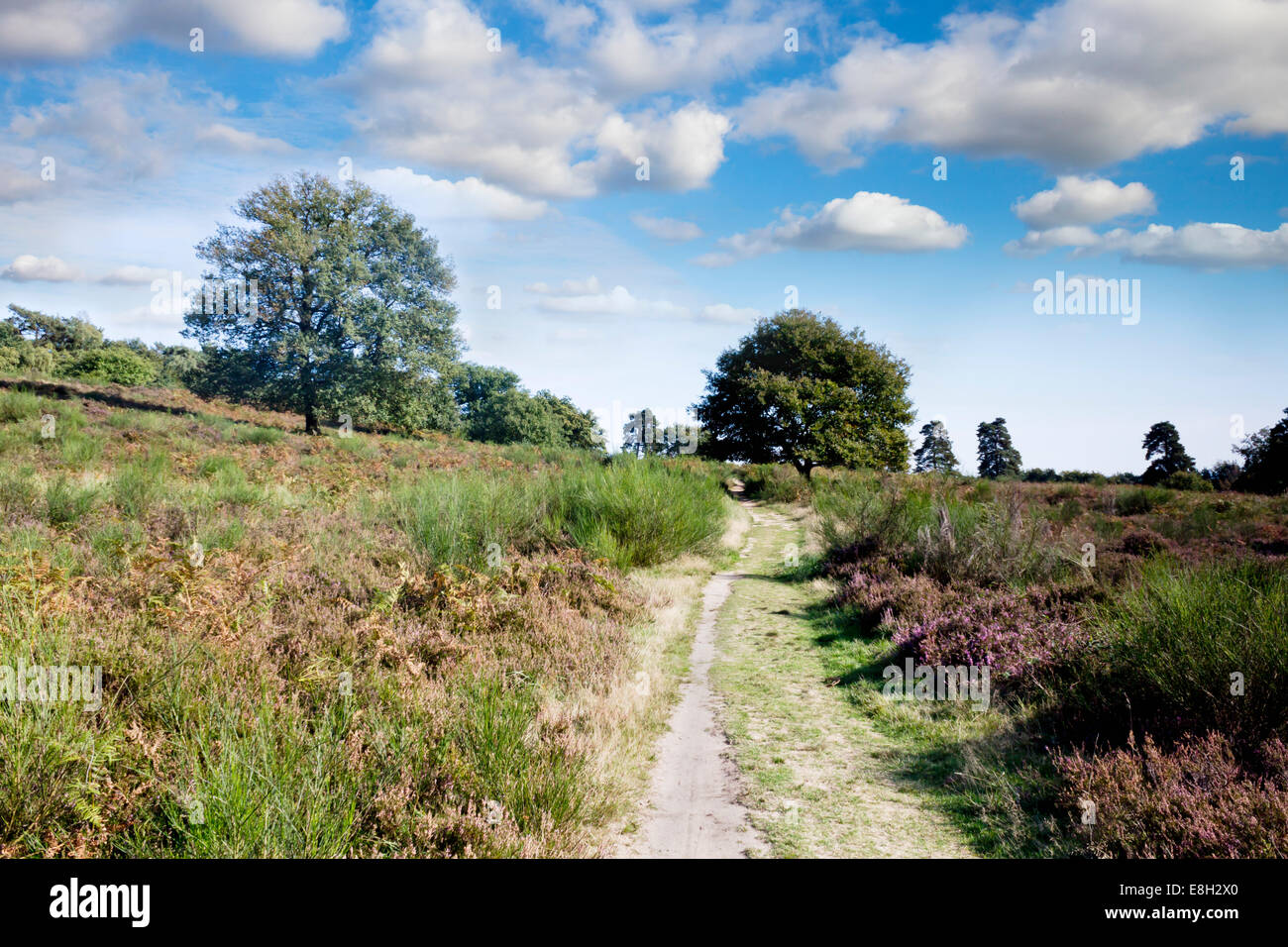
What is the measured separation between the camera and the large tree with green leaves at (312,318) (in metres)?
30.8

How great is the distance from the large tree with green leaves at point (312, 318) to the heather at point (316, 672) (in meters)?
21.8

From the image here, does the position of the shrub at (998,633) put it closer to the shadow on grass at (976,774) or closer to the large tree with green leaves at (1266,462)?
the shadow on grass at (976,774)

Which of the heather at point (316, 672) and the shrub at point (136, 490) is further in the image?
the shrub at point (136, 490)

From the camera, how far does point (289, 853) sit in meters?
2.79

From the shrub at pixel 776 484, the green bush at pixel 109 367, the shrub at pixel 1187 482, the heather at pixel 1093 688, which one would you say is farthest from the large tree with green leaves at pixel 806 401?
the green bush at pixel 109 367

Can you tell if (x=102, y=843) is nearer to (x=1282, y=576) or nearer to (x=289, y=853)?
(x=289, y=853)

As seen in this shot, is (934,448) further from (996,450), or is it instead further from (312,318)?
(312,318)

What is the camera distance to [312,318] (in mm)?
32219

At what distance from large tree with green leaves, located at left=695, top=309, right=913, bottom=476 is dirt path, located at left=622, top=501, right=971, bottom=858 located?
82.9ft

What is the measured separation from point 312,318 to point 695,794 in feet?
114

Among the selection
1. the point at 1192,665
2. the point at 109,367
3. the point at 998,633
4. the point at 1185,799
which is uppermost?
the point at 109,367

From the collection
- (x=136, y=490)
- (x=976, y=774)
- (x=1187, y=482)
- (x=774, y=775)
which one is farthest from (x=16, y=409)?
(x=1187, y=482)

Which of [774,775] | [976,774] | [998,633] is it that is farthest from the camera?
[998,633]
